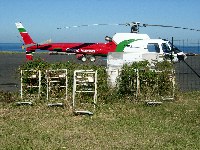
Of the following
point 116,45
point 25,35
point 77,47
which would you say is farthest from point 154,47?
point 25,35

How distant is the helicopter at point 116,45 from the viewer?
2366 centimetres

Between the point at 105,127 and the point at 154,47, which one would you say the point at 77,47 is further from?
the point at 105,127

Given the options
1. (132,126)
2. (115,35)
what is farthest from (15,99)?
(115,35)

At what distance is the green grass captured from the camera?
9.63 metres

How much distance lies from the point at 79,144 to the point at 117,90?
22.7 feet

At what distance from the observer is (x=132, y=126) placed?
37.9ft

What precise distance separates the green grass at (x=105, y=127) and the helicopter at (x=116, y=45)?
3884 mm

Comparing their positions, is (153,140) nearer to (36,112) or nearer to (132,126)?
(132,126)

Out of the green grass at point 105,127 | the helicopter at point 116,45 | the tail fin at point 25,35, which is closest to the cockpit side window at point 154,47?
the helicopter at point 116,45

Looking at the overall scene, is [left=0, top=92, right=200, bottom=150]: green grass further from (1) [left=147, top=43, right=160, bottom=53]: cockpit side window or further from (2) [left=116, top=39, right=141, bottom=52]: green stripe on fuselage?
(2) [left=116, top=39, right=141, bottom=52]: green stripe on fuselage

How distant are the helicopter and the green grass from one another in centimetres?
388

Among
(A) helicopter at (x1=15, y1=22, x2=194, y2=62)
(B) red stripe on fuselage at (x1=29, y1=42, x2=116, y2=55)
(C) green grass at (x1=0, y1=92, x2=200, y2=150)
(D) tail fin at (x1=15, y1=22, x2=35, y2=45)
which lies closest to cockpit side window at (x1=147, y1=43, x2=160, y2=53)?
(A) helicopter at (x1=15, y1=22, x2=194, y2=62)

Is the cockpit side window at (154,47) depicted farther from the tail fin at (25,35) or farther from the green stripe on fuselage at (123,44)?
the tail fin at (25,35)

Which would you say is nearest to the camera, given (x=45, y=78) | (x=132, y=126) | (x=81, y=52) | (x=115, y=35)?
(x=132, y=126)
